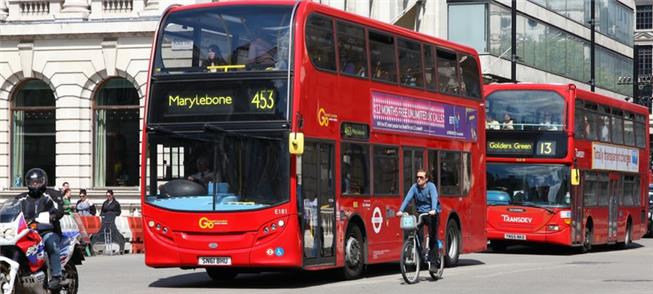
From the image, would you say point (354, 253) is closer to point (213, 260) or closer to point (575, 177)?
point (213, 260)

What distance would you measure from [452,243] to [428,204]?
4435 mm

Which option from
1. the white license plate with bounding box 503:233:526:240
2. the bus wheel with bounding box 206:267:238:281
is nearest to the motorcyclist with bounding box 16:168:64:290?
the bus wheel with bounding box 206:267:238:281

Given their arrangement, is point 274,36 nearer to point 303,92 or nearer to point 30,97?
point 303,92

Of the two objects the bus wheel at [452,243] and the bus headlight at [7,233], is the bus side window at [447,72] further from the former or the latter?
the bus headlight at [7,233]

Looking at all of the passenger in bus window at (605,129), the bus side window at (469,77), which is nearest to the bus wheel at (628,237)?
the passenger in bus window at (605,129)

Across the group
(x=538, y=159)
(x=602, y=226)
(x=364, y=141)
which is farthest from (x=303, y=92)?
(x=602, y=226)

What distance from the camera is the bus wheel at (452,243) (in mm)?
25031

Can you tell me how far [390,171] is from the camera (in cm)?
2253

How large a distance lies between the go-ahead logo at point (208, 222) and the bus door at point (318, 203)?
1.11 meters

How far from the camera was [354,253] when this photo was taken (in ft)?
69.9

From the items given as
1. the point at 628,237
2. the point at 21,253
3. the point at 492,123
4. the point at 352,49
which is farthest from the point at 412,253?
the point at 628,237

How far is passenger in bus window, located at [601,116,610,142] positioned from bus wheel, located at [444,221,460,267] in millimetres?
9951

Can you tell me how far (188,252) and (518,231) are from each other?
1351 cm

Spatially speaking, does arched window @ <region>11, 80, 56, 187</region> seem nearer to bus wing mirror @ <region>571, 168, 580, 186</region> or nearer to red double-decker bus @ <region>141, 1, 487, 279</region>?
bus wing mirror @ <region>571, 168, 580, 186</region>
